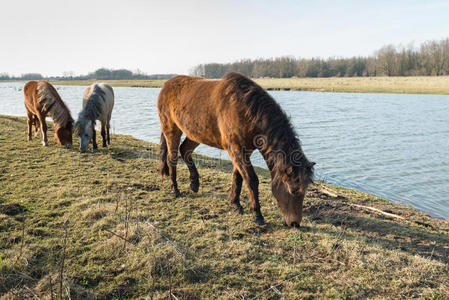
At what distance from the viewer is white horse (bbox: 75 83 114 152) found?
8.53 meters

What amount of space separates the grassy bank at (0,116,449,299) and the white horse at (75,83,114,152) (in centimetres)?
270

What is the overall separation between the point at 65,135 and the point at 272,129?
794cm

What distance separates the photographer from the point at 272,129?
3.81m

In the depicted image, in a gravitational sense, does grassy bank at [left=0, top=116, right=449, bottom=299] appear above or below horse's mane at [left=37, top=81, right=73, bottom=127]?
below

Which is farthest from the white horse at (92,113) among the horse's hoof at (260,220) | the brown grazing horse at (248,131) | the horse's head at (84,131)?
the horse's hoof at (260,220)

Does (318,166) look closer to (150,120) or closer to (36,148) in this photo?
(36,148)

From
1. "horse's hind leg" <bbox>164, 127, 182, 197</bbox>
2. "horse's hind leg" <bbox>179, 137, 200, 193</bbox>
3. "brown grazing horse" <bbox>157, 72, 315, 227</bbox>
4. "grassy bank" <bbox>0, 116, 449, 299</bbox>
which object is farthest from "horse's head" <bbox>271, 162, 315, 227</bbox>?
"horse's hind leg" <bbox>164, 127, 182, 197</bbox>

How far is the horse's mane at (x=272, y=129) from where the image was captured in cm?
365

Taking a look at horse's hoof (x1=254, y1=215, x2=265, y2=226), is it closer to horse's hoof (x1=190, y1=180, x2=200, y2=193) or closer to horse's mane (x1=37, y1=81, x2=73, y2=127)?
horse's hoof (x1=190, y1=180, x2=200, y2=193)

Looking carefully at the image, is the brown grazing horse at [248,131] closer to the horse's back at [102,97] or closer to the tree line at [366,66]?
the horse's back at [102,97]

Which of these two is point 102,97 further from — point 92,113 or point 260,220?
point 260,220

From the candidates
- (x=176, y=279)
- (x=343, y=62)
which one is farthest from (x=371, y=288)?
(x=343, y=62)

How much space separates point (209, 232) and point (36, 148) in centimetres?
769

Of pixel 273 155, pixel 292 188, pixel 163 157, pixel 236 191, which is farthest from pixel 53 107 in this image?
pixel 292 188
